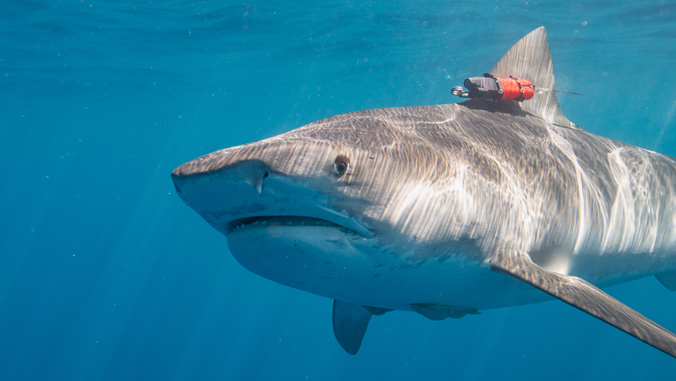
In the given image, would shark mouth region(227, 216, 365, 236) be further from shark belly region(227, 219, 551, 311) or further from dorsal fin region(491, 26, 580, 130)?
dorsal fin region(491, 26, 580, 130)

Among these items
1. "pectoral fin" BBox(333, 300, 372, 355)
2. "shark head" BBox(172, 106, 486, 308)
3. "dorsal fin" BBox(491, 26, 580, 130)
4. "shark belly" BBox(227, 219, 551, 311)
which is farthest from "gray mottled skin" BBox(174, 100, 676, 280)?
"pectoral fin" BBox(333, 300, 372, 355)

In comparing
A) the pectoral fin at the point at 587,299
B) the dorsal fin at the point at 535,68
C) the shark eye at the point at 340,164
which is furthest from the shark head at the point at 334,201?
the dorsal fin at the point at 535,68

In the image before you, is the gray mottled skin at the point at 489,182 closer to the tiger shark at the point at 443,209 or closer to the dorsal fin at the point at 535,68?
the tiger shark at the point at 443,209

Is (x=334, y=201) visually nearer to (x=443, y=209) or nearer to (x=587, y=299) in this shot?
(x=443, y=209)

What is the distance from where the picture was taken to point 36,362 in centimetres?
4466

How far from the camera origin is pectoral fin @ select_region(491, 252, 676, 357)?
2113 mm

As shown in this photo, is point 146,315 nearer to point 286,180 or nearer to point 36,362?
point 36,362

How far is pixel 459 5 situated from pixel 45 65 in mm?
20739

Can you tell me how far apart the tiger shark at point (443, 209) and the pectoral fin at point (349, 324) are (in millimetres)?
770

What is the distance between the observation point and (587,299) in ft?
7.70

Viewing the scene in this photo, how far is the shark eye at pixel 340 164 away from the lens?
78.0 inches

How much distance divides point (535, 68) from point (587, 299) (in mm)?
3059

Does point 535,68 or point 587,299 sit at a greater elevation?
point 535,68

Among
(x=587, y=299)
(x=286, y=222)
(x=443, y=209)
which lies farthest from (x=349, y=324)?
(x=286, y=222)
